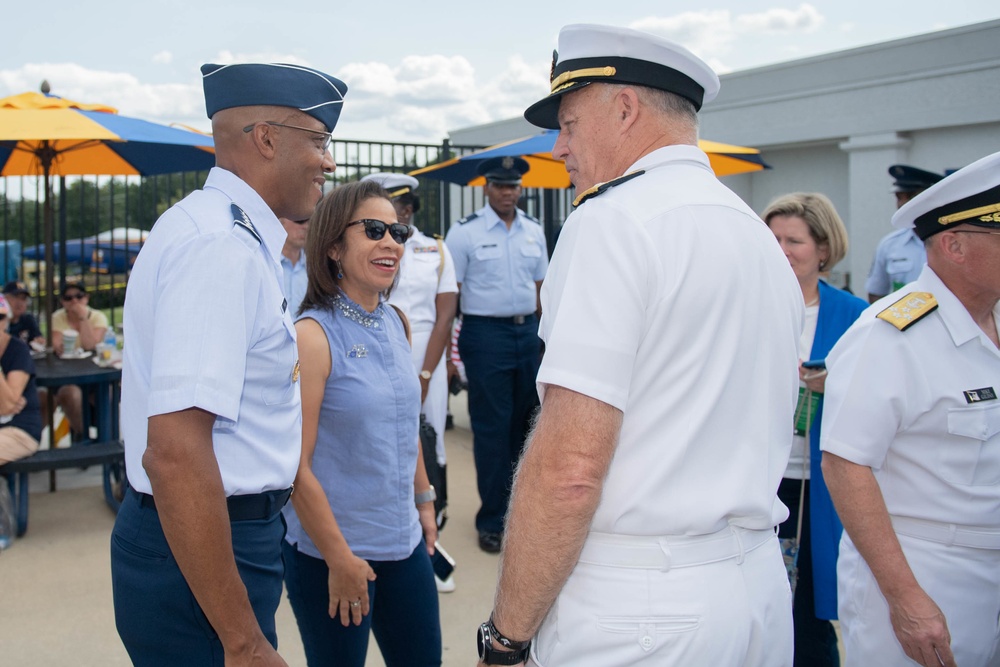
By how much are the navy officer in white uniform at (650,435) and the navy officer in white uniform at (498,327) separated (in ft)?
11.8

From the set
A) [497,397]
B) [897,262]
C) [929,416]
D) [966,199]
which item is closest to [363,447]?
[929,416]

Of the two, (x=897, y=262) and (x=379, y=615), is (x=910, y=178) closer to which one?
(x=897, y=262)

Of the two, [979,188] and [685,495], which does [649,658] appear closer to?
[685,495]

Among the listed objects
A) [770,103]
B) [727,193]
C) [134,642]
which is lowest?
[134,642]

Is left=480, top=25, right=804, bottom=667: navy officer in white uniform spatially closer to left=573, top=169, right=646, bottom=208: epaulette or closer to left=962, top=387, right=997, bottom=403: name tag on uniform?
left=573, top=169, right=646, bottom=208: epaulette

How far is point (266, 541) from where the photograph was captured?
72.8 inches

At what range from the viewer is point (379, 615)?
8.49ft

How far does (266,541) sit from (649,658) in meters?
0.87

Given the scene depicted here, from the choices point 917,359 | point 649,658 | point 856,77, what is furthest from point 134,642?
point 856,77

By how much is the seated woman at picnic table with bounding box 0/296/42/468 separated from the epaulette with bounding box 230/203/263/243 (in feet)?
13.2

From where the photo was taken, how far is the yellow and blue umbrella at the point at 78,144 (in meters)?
5.02

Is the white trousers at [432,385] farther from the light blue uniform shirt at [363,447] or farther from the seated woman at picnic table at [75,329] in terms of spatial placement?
the seated woman at picnic table at [75,329]

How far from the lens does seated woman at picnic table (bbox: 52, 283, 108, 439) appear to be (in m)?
7.07

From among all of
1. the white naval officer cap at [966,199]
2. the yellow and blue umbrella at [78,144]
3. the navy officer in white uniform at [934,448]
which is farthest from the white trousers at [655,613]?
the yellow and blue umbrella at [78,144]
